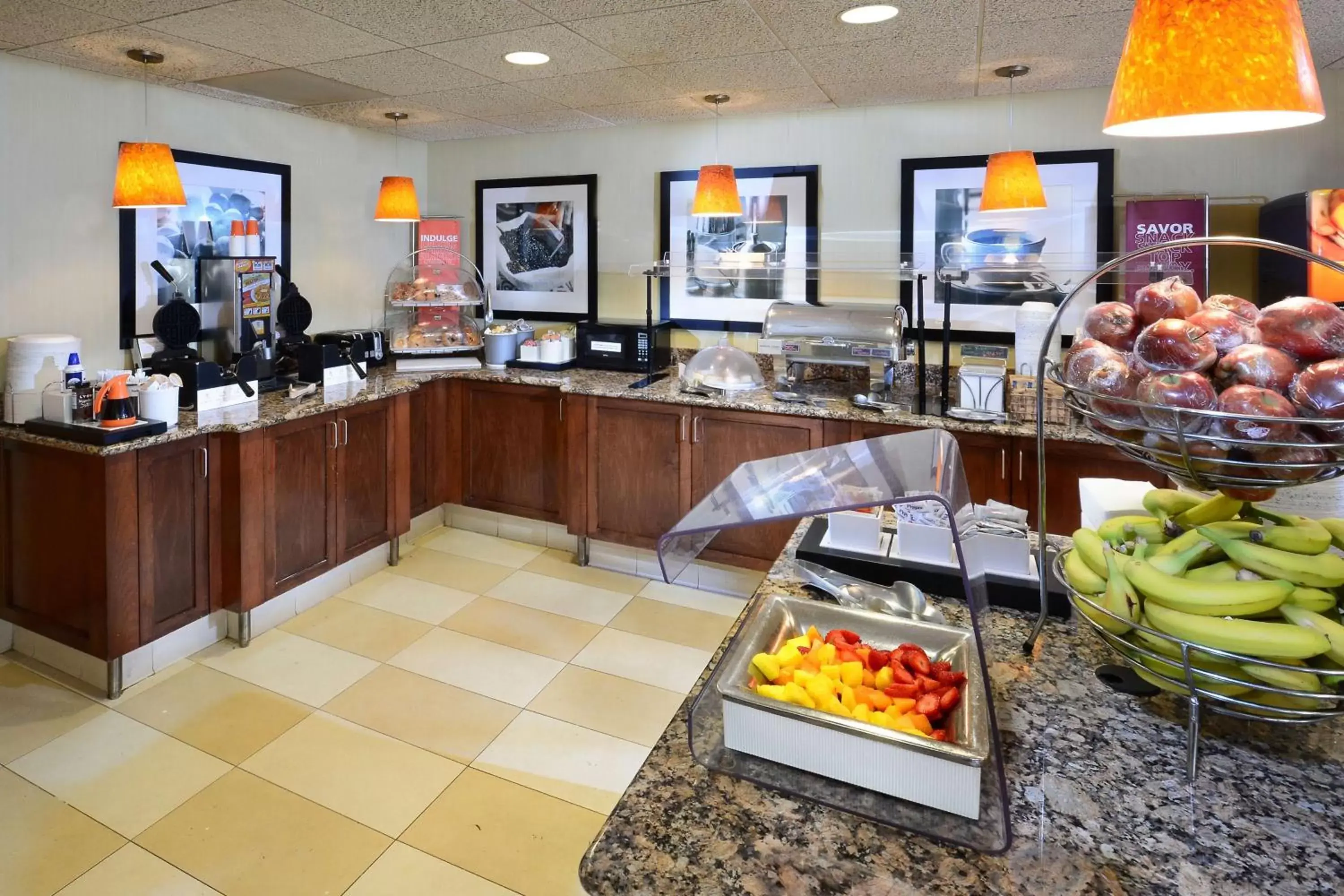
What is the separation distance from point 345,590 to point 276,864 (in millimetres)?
1856

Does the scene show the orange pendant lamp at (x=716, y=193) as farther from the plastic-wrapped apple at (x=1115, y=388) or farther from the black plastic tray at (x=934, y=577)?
the plastic-wrapped apple at (x=1115, y=388)

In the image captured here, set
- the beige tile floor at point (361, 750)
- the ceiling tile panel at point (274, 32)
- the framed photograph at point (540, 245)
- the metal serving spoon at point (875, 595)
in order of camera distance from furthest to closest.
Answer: the framed photograph at point (540, 245)
the ceiling tile panel at point (274, 32)
the beige tile floor at point (361, 750)
the metal serving spoon at point (875, 595)

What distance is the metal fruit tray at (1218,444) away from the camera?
0.83 metres

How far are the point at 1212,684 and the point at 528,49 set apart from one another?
2888mm

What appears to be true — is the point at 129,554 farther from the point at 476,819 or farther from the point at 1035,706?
the point at 1035,706

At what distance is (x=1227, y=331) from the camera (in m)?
0.91

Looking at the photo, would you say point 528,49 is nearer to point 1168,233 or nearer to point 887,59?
point 887,59

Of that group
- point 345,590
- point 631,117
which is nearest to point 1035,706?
point 345,590

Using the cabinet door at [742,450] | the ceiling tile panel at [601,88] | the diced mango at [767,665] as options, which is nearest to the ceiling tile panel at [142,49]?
the ceiling tile panel at [601,88]

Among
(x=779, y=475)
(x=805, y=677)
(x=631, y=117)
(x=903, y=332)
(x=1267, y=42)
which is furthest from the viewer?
(x=631, y=117)

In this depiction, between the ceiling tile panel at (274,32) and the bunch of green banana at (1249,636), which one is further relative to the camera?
the ceiling tile panel at (274,32)

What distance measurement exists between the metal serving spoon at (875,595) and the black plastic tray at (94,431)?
240 centimetres

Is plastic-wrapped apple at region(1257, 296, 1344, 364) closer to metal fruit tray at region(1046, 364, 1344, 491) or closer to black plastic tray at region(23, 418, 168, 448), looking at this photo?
metal fruit tray at region(1046, 364, 1344, 491)

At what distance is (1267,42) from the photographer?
92 centimetres
